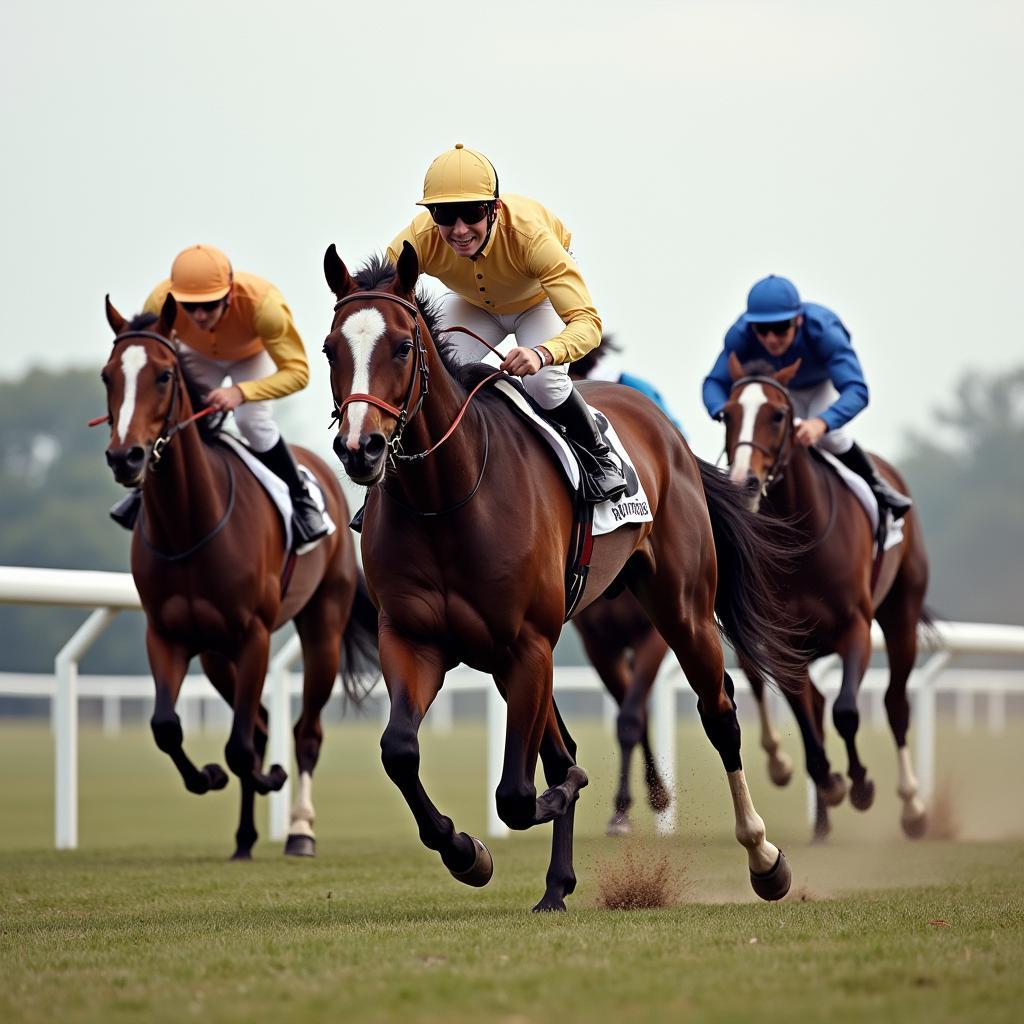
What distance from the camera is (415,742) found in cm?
471

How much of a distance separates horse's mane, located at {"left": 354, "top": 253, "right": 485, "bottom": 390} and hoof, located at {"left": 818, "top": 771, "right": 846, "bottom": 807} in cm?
343

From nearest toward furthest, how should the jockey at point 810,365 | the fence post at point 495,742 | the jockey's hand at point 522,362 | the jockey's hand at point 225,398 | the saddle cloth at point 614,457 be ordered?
the jockey's hand at point 522,362 < the saddle cloth at point 614,457 < the jockey's hand at point 225,398 < the jockey at point 810,365 < the fence post at point 495,742

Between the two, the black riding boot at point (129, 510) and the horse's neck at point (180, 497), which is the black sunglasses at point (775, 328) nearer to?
the horse's neck at point (180, 497)

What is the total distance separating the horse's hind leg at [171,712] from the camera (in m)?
6.73

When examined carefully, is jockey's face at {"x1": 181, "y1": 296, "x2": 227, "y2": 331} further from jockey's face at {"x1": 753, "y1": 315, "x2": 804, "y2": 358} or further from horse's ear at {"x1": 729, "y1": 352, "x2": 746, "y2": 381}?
jockey's face at {"x1": 753, "y1": 315, "x2": 804, "y2": 358}

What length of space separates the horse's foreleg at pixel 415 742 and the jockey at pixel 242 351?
8.52ft

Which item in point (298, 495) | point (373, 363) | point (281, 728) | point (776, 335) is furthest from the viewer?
point (281, 728)

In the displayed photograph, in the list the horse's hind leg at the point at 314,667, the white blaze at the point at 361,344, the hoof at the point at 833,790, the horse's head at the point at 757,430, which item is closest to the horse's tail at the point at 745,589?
the horse's head at the point at 757,430

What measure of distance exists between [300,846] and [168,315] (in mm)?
2445

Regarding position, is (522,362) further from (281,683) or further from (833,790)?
(281,683)

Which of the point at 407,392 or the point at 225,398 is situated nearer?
the point at 407,392

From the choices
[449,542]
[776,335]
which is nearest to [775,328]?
[776,335]

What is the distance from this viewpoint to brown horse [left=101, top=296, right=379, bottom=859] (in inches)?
254

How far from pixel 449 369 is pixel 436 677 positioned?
905 mm
